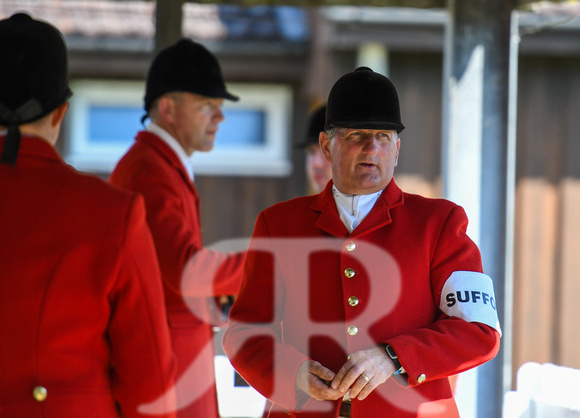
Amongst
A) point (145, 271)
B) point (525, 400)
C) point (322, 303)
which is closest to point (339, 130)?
point (322, 303)

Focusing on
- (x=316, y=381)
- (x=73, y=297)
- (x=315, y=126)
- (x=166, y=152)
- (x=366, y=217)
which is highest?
(x=315, y=126)

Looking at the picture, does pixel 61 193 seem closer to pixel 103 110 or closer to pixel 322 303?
pixel 322 303

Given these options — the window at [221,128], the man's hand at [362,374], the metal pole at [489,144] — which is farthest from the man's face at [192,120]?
the window at [221,128]

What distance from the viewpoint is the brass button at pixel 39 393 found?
1.46 m

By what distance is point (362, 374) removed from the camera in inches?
64.9

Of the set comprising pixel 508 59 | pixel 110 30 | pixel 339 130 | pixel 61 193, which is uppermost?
pixel 110 30

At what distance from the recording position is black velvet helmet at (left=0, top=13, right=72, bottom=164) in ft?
4.85

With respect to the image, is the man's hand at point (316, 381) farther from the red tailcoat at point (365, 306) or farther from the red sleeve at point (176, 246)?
the red sleeve at point (176, 246)

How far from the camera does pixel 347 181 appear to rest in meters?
1.90

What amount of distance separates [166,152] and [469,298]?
1322 millimetres

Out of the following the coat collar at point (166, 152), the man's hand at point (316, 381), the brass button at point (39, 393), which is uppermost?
the coat collar at point (166, 152)

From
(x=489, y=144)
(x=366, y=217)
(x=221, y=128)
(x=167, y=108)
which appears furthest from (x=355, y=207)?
(x=221, y=128)

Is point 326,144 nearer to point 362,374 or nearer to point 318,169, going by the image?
point 362,374

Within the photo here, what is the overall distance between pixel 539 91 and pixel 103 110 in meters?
3.09
